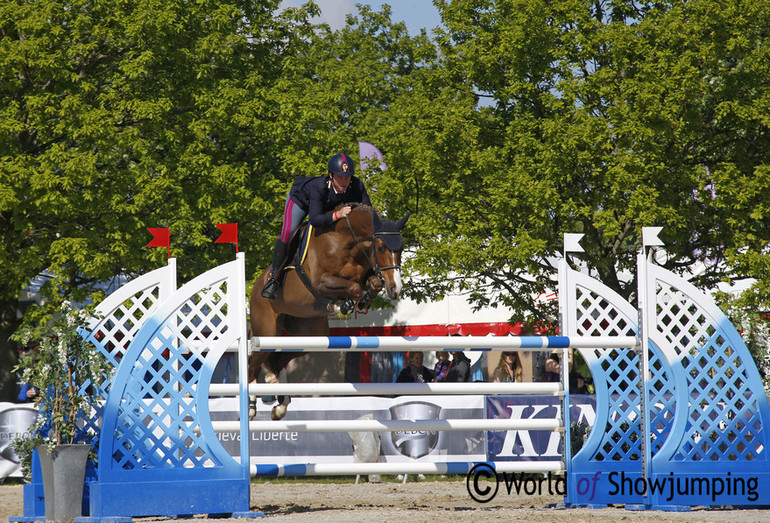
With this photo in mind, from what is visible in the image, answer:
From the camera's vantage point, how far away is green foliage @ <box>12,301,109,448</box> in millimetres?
6062

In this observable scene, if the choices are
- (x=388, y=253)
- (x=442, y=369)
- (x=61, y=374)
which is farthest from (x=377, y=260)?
(x=442, y=369)

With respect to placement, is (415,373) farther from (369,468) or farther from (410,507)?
(369,468)

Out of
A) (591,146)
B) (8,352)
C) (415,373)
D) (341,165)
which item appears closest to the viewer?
(341,165)

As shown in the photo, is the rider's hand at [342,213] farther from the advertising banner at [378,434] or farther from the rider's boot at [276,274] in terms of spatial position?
the advertising banner at [378,434]

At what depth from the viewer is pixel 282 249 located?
7.47 meters

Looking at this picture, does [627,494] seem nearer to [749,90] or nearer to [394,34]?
[749,90]

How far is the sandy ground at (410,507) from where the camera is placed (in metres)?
5.92

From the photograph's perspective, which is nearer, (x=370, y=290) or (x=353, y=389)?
(x=353, y=389)

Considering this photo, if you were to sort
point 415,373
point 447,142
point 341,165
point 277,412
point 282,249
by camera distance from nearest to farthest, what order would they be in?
1. point 341,165
2. point 277,412
3. point 282,249
4. point 415,373
5. point 447,142

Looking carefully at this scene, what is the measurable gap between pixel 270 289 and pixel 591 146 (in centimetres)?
813

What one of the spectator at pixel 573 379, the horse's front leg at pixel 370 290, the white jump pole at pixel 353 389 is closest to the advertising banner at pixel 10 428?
the white jump pole at pixel 353 389

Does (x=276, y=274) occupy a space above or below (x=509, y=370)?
above

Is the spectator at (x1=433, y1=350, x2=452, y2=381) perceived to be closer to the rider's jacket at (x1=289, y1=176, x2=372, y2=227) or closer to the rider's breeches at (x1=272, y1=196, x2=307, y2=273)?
the rider's breeches at (x1=272, y1=196, x2=307, y2=273)

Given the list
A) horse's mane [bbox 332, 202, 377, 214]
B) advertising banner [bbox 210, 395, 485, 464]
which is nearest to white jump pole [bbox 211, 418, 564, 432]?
horse's mane [bbox 332, 202, 377, 214]
